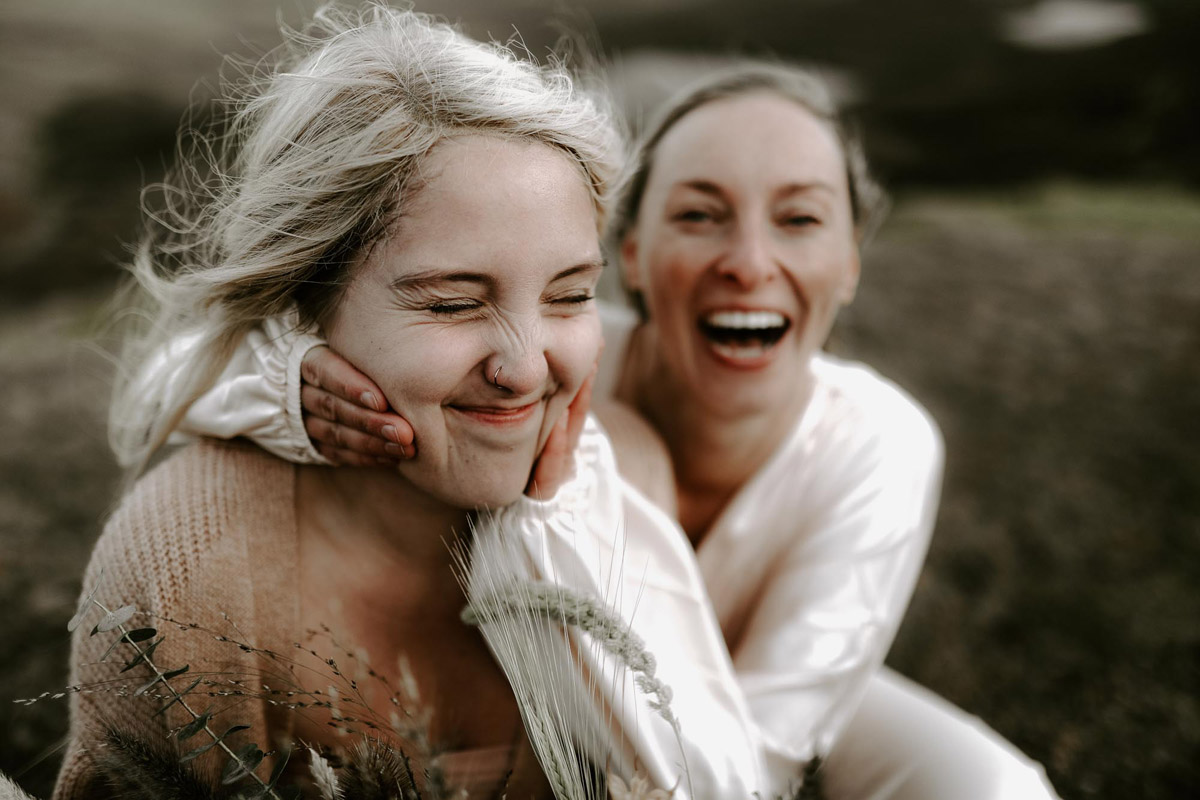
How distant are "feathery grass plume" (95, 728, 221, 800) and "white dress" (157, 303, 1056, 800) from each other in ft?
2.10

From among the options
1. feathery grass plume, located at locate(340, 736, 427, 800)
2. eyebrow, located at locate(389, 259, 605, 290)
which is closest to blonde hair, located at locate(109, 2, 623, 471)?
eyebrow, located at locate(389, 259, 605, 290)

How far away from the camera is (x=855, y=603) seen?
92.4 inches

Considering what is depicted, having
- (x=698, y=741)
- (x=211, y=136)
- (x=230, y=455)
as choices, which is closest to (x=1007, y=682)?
(x=698, y=741)

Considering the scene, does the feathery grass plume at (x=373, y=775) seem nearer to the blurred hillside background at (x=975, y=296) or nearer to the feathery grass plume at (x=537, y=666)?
the feathery grass plume at (x=537, y=666)

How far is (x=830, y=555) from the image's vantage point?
96.4 inches

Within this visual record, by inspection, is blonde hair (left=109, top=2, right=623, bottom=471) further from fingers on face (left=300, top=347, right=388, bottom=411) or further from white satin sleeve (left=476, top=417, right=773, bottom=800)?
white satin sleeve (left=476, top=417, right=773, bottom=800)

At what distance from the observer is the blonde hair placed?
159 cm

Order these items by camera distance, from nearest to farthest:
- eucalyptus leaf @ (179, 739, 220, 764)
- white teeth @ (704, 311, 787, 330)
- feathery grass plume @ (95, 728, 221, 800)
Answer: eucalyptus leaf @ (179, 739, 220, 764), feathery grass plume @ (95, 728, 221, 800), white teeth @ (704, 311, 787, 330)

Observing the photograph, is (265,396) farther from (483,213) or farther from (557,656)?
(557,656)

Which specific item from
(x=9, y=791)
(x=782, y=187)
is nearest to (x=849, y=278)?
(x=782, y=187)

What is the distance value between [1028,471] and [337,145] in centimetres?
493

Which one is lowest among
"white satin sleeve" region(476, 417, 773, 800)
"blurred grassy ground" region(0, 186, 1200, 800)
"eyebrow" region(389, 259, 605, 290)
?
"blurred grassy ground" region(0, 186, 1200, 800)

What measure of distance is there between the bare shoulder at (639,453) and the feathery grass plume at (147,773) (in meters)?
1.26

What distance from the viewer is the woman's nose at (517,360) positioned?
157 centimetres
